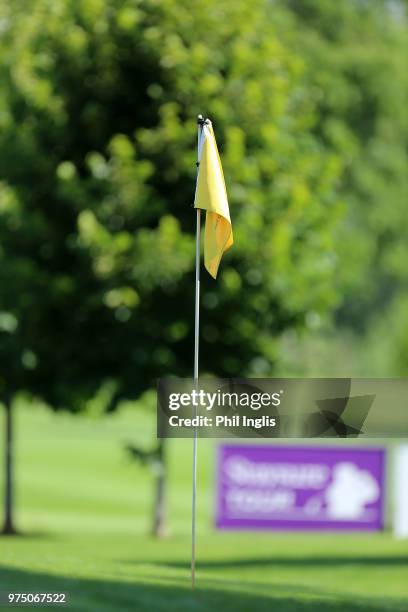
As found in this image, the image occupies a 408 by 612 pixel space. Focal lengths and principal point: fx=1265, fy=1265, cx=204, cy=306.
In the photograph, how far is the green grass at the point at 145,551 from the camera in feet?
38.7

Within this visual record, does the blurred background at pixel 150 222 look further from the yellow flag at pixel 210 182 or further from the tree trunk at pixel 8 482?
the yellow flag at pixel 210 182

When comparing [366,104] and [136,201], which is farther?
[366,104]

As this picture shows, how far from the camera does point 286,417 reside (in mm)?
10500

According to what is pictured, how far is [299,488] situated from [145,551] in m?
3.27

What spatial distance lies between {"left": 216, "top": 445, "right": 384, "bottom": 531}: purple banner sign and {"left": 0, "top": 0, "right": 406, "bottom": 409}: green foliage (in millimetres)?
1787

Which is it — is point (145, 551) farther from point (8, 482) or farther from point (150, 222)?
point (150, 222)

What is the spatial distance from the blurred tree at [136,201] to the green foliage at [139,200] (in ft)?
0.09

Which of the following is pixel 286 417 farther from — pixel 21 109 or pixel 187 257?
pixel 21 109

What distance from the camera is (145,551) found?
2056 cm

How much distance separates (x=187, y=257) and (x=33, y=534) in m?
6.71

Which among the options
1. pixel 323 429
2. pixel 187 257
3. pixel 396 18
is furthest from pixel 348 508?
pixel 396 18

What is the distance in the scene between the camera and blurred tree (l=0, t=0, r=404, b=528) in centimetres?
1959

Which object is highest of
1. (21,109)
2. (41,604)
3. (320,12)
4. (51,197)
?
(320,12)

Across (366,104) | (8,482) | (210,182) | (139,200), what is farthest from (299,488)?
(366,104)
